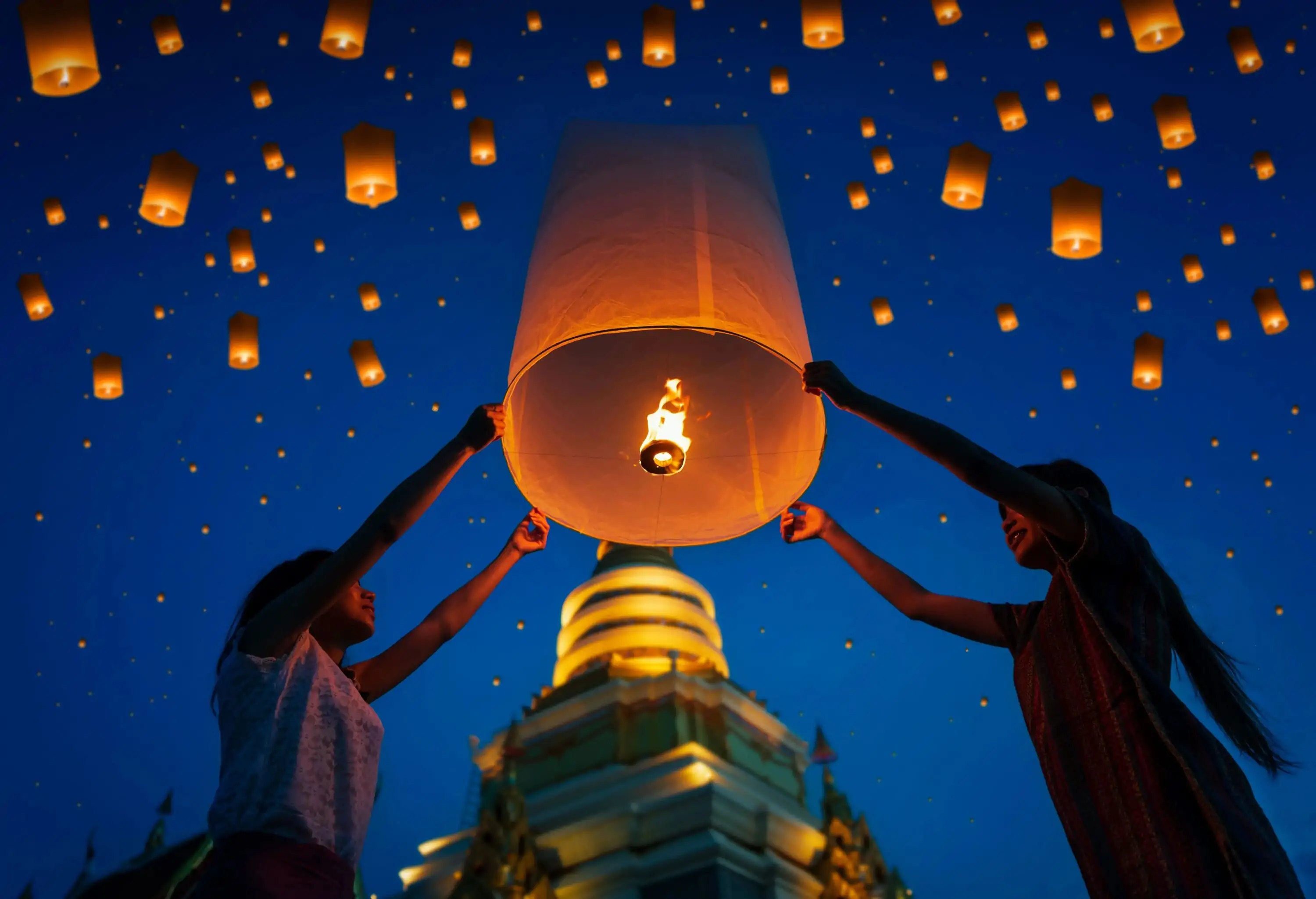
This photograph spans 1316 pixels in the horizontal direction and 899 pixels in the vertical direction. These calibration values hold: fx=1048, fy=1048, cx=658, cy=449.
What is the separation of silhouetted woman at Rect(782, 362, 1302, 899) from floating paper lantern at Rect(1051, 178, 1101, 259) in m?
2.92

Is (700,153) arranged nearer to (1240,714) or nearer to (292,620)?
(292,620)

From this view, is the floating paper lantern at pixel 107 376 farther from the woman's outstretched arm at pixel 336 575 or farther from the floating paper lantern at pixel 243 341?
the woman's outstretched arm at pixel 336 575

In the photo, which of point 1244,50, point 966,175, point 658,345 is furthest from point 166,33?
point 1244,50

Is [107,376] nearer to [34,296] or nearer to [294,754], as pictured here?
[34,296]

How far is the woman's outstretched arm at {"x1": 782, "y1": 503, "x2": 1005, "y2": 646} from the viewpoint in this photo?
3584mm

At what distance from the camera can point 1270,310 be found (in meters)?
9.41

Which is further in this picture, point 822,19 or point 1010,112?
point 1010,112

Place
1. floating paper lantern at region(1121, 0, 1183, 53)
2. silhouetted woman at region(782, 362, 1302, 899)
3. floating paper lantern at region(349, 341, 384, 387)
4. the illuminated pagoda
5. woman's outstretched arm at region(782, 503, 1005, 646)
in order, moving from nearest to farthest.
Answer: silhouetted woman at region(782, 362, 1302, 899)
woman's outstretched arm at region(782, 503, 1005, 646)
floating paper lantern at region(1121, 0, 1183, 53)
floating paper lantern at region(349, 341, 384, 387)
the illuminated pagoda

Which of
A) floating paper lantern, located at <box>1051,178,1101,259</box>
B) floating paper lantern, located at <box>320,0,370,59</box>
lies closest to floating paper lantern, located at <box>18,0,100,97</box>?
floating paper lantern, located at <box>320,0,370,59</box>

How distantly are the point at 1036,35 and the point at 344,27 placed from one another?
21.0 feet

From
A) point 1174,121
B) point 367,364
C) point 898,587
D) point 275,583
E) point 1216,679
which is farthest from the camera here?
point 367,364

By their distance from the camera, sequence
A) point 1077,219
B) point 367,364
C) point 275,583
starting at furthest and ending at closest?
point 367,364
point 1077,219
point 275,583

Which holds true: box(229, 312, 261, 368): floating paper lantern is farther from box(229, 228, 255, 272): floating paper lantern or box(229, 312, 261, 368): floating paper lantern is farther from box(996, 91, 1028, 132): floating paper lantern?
box(996, 91, 1028, 132): floating paper lantern

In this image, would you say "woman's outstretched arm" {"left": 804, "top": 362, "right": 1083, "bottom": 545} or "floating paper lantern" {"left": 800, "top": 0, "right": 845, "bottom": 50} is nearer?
"woman's outstretched arm" {"left": 804, "top": 362, "right": 1083, "bottom": 545}
